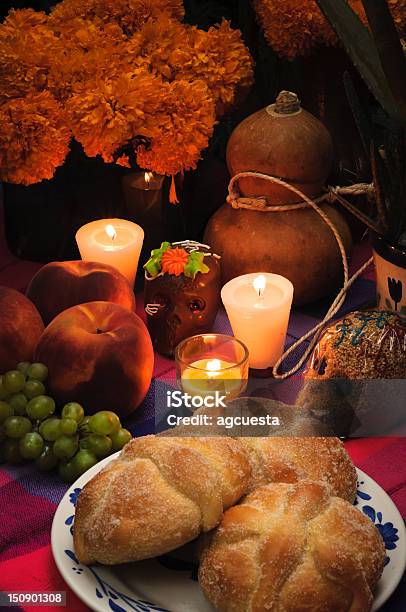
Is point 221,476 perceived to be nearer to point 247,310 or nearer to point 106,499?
point 106,499

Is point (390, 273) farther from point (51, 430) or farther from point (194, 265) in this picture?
point (51, 430)

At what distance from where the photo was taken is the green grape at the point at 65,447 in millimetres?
880

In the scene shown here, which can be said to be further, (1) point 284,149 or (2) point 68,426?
(1) point 284,149

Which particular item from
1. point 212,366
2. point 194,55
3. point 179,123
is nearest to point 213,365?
point 212,366

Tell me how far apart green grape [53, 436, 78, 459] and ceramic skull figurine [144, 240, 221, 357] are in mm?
242

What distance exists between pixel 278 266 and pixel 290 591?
1.88 feet

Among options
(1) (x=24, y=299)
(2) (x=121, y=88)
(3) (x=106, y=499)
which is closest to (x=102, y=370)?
(1) (x=24, y=299)

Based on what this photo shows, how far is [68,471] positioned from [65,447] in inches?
0.9

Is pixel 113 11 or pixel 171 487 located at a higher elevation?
pixel 113 11

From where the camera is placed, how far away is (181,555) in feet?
2.45

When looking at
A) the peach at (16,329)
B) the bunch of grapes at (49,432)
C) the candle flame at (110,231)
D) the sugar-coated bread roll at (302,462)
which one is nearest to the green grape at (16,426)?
the bunch of grapes at (49,432)

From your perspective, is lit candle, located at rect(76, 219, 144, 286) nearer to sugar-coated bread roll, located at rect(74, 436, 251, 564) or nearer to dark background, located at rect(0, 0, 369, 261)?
dark background, located at rect(0, 0, 369, 261)

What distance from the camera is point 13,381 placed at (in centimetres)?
92

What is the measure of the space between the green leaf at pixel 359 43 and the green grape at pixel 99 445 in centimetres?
46
